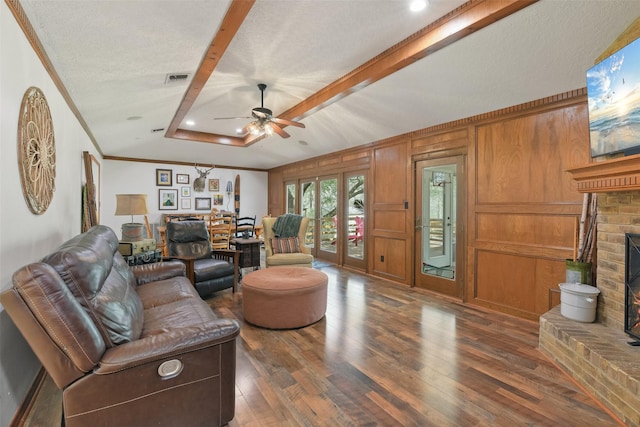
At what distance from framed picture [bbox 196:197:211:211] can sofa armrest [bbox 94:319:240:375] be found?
22.4 feet

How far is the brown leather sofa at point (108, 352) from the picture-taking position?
3.98 ft

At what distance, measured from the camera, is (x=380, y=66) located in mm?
2867

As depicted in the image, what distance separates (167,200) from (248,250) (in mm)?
3587

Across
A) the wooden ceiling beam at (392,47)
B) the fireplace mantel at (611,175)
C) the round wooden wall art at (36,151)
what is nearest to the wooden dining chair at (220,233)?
the wooden ceiling beam at (392,47)

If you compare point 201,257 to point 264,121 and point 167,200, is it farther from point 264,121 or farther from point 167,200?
point 167,200

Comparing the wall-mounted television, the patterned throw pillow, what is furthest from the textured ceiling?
the patterned throw pillow

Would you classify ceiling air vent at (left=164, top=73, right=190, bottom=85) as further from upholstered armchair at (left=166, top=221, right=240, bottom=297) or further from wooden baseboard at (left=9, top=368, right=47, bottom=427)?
wooden baseboard at (left=9, top=368, right=47, bottom=427)

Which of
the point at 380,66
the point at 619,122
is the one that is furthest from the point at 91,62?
the point at 619,122

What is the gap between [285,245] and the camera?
4781 mm

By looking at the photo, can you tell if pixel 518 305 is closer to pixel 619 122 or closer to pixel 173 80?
pixel 619 122

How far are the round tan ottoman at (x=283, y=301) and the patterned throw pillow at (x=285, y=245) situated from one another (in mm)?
1558

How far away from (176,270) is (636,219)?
407cm

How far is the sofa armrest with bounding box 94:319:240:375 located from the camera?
1.33 metres

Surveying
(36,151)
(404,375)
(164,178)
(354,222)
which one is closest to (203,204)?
(164,178)
